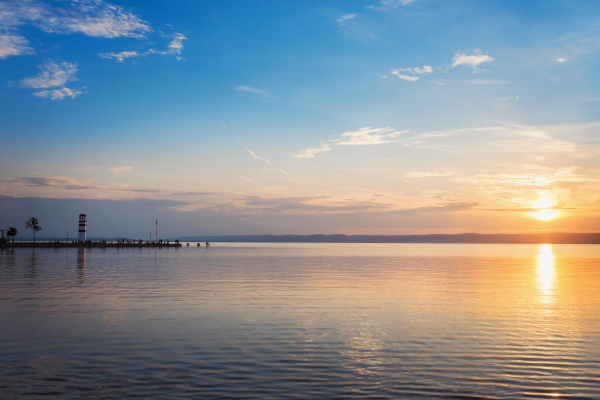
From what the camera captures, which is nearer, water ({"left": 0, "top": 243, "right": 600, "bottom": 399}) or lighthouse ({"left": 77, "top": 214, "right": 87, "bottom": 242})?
water ({"left": 0, "top": 243, "right": 600, "bottom": 399})

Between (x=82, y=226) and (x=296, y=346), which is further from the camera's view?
(x=82, y=226)

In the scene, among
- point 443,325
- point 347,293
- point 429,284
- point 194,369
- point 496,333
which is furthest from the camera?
point 429,284

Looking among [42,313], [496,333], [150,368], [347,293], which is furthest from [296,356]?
[347,293]

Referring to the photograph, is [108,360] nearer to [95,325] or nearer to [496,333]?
[95,325]

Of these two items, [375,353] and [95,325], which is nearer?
[375,353]

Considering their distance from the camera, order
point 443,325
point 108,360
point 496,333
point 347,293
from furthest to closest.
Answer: point 347,293 → point 443,325 → point 496,333 → point 108,360

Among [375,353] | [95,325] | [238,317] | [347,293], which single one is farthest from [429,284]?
[95,325]

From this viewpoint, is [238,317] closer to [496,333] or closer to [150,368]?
[150,368]

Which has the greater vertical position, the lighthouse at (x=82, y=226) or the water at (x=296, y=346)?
the lighthouse at (x=82, y=226)

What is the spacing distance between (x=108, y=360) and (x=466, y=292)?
27.8 meters

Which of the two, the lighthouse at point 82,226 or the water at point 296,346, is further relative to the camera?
the lighthouse at point 82,226

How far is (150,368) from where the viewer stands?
12.9m

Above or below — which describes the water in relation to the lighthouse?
below

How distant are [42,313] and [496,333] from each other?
22395 mm
